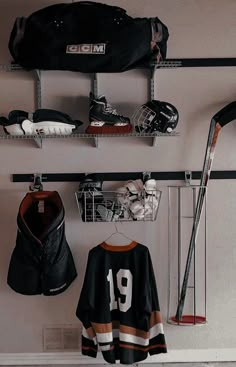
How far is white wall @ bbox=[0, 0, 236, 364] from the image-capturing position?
234 centimetres

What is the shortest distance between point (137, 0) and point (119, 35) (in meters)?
0.37

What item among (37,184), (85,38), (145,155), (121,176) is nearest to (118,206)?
(121,176)

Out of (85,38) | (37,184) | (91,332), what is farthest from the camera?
(37,184)

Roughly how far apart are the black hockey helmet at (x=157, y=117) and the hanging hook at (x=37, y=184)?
576 millimetres

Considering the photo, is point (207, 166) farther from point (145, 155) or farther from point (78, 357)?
point (78, 357)

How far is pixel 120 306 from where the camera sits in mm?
2211

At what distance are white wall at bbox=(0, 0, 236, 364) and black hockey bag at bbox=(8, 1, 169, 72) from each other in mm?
237

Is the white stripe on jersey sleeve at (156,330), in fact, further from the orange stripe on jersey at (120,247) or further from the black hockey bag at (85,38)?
the black hockey bag at (85,38)

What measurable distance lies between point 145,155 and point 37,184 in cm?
58

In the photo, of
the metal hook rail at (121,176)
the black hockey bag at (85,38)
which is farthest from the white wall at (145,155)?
the black hockey bag at (85,38)

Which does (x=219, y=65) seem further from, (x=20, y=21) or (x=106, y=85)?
(x=20, y=21)

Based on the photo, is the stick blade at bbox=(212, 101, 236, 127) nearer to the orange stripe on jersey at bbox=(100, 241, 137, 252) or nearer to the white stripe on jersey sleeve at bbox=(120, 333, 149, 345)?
the orange stripe on jersey at bbox=(100, 241, 137, 252)

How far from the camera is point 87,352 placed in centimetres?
221

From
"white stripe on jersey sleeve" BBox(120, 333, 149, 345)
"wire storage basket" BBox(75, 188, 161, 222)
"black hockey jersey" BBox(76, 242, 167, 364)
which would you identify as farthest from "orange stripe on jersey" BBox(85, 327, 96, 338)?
"wire storage basket" BBox(75, 188, 161, 222)
